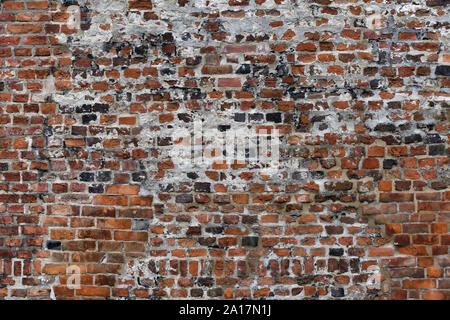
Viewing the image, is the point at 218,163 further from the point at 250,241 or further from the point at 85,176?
the point at 85,176

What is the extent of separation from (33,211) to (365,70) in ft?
7.61

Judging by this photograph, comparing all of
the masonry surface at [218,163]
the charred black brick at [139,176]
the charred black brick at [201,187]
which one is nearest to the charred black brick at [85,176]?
the masonry surface at [218,163]

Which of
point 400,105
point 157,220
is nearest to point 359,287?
point 400,105

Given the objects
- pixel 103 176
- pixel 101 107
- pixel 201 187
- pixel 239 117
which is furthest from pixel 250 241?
pixel 101 107

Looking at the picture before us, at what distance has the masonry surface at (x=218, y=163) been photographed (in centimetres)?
245

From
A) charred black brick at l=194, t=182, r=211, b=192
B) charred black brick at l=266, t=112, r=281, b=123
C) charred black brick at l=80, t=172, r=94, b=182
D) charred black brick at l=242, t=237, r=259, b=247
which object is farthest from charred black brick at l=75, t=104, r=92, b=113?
charred black brick at l=242, t=237, r=259, b=247


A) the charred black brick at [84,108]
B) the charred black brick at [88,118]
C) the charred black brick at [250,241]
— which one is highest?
the charred black brick at [84,108]

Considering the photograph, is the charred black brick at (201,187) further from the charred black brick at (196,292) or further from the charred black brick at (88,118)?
the charred black brick at (88,118)

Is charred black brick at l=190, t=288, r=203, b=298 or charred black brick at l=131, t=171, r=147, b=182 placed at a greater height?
charred black brick at l=131, t=171, r=147, b=182

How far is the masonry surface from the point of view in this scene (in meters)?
2.45

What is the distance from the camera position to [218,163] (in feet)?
8.16

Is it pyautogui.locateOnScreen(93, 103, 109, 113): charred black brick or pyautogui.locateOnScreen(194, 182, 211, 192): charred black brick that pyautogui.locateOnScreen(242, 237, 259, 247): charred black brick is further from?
pyautogui.locateOnScreen(93, 103, 109, 113): charred black brick

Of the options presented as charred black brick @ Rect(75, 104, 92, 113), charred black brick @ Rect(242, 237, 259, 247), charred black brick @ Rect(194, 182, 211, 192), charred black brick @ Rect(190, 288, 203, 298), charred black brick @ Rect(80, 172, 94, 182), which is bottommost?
charred black brick @ Rect(190, 288, 203, 298)

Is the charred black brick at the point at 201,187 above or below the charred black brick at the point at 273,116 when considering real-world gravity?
below
